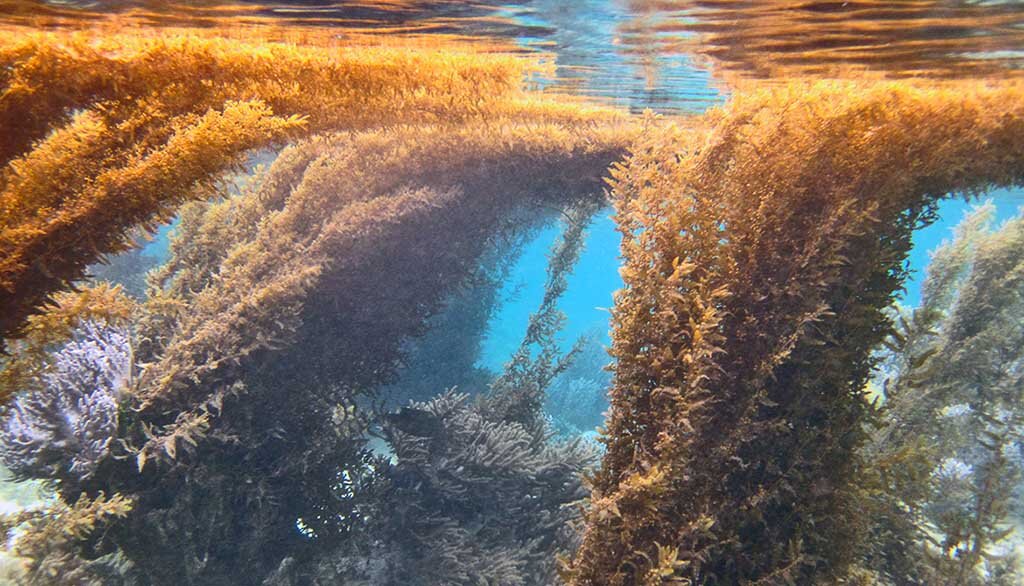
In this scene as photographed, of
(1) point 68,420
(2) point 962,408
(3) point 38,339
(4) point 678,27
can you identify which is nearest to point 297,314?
(1) point 68,420

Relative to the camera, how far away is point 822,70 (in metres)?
7.71

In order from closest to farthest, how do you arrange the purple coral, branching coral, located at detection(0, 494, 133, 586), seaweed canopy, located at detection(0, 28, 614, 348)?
seaweed canopy, located at detection(0, 28, 614, 348)
branching coral, located at detection(0, 494, 133, 586)
the purple coral

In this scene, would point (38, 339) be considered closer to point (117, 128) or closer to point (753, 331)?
point (117, 128)

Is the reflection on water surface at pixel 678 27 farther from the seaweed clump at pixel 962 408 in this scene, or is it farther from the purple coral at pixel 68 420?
the purple coral at pixel 68 420

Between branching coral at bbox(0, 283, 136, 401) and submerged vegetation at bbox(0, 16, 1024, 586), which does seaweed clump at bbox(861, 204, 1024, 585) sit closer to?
submerged vegetation at bbox(0, 16, 1024, 586)

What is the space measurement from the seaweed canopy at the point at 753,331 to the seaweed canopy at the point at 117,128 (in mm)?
2358

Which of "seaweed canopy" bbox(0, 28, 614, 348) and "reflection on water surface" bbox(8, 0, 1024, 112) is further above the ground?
"reflection on water surface" bbox(8, 0, 1024, 112)

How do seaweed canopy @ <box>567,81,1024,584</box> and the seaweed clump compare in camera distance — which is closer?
seaweed canopy @ <box>567,81,1024,584</box>

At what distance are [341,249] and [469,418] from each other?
293cm

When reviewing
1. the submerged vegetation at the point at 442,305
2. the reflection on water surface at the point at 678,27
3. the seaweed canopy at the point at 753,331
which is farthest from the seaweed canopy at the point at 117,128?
the reflection on water surface at the point at 678,27

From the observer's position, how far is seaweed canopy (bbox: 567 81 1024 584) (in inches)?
112

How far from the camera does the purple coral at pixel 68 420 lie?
498 centimetres

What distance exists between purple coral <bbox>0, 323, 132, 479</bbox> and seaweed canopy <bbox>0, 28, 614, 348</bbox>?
3185mm

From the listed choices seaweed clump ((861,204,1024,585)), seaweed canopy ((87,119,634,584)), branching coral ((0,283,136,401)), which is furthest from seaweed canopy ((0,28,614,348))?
seaweed clump ((861,204,1024,585))
